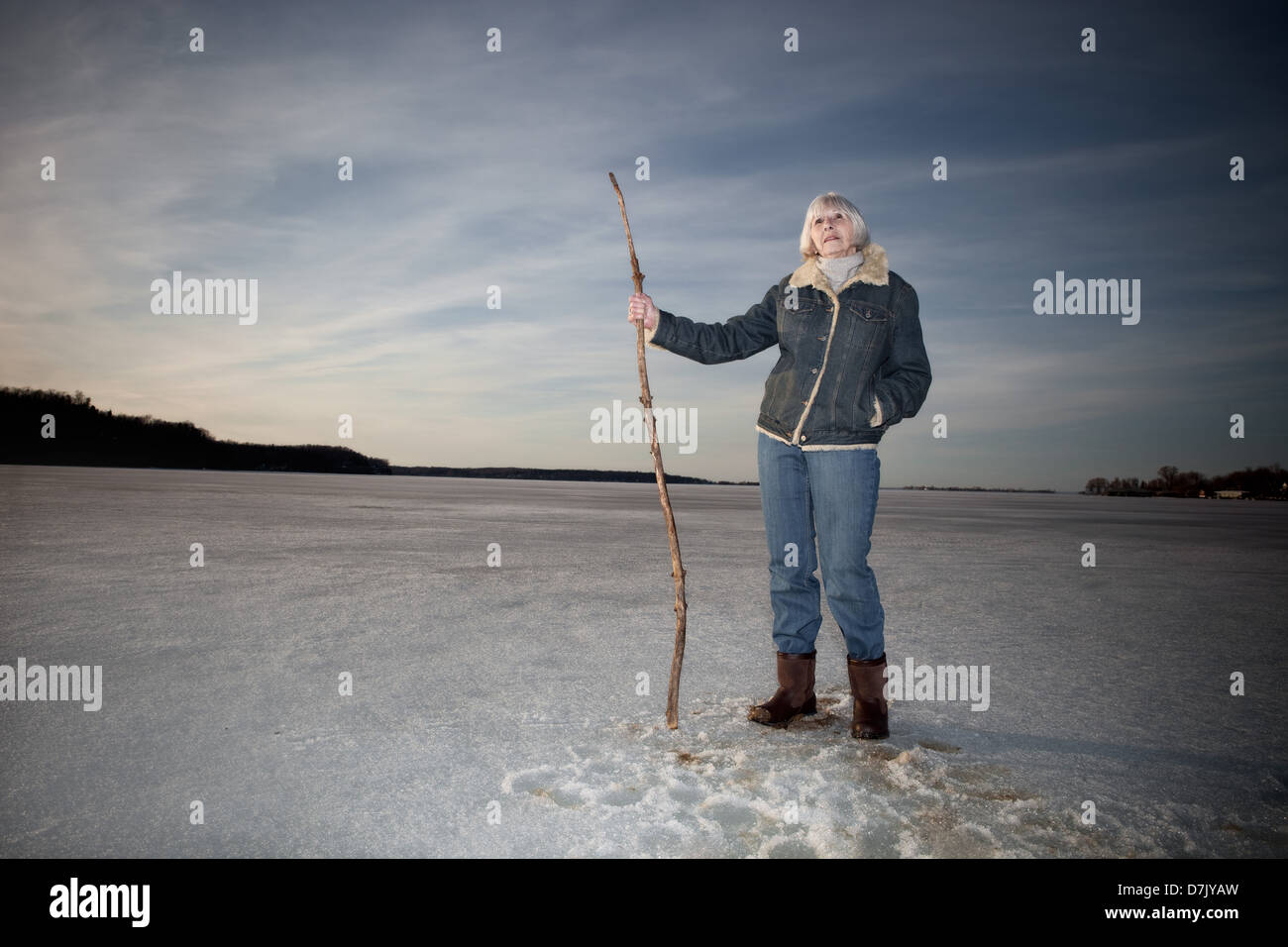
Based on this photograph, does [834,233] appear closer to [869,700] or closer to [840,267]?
[840,267]

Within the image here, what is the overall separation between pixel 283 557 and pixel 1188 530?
54.2 feet

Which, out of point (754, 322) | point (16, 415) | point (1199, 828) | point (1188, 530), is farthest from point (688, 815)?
point (16, 415)

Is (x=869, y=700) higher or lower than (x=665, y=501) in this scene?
lower

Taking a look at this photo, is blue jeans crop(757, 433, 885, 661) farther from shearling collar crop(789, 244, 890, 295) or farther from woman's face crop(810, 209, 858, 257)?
woman's face crop(810, 209, 858, 257)

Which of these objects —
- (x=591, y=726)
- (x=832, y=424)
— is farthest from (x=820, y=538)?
(x=591, y=726)

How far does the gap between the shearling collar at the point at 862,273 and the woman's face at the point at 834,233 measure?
0.07 m

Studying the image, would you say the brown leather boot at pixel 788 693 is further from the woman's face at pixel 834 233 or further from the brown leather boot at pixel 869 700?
the woman's face at pixel 834 233

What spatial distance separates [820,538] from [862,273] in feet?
3.31

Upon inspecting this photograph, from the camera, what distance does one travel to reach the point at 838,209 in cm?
262

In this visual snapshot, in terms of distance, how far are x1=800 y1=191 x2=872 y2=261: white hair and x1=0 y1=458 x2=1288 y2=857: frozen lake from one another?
1893mm

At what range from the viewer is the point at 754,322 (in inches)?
114

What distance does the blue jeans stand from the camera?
256 centimetres
